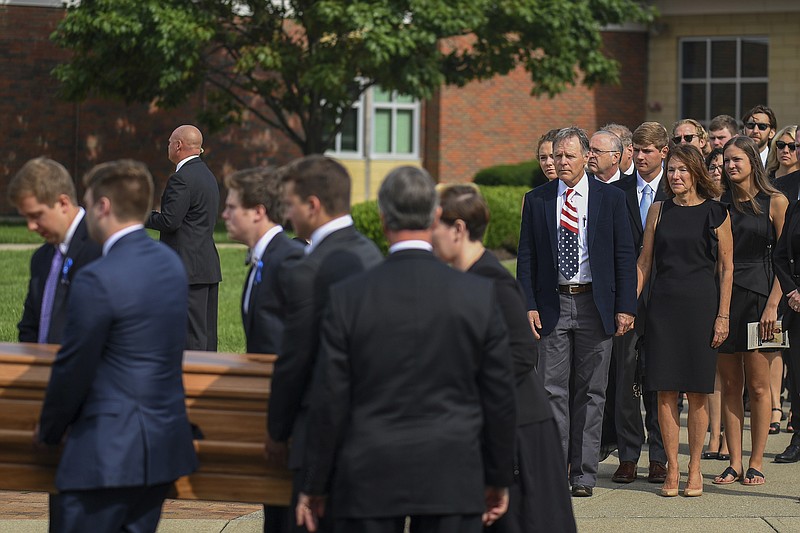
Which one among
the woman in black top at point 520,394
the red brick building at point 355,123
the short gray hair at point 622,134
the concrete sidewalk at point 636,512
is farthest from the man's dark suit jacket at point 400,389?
the red brick building at point 355,123

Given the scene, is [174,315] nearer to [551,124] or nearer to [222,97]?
[222,97]

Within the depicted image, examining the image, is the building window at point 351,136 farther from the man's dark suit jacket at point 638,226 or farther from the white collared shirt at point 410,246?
the white collared shirt at point 410,246

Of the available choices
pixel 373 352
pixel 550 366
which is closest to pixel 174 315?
pixel 373 352

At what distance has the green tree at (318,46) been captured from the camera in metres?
22.7

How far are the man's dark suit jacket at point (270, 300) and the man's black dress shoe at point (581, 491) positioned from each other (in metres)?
2.99

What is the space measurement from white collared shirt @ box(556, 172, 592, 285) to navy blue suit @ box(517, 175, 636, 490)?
21 millimetres

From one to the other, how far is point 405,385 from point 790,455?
5300 mm

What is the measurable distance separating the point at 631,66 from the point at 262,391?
29.1 metres

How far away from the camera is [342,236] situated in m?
4.43

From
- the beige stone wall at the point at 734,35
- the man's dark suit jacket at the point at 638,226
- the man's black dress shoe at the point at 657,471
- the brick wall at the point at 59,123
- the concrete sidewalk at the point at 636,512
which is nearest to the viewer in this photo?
the concrete sidewalk at the point at 636,512

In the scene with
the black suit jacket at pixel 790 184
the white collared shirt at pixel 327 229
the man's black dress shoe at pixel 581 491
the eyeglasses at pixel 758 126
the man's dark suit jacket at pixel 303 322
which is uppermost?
the eyeglasses at pixel 758 126

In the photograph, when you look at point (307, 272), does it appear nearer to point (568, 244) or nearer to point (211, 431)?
point (211, 431)

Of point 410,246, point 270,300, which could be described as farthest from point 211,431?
point 410,246

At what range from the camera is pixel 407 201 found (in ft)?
13.6
